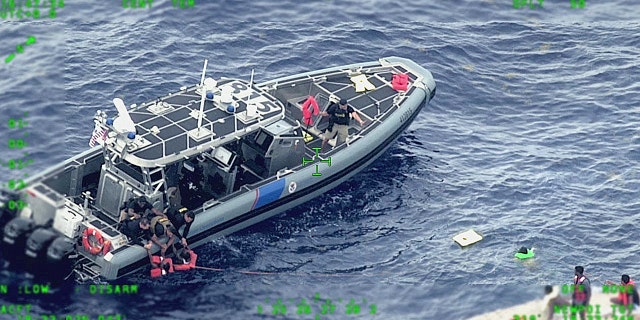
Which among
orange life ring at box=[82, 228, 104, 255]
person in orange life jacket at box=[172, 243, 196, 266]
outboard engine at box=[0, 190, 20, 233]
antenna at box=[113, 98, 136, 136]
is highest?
antenna at box=[113, 98, 136, 136]

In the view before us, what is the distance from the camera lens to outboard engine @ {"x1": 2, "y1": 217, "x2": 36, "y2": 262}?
49812 mm

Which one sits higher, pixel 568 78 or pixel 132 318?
pixel 568 78

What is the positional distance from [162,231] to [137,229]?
0.95 metres

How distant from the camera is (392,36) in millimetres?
72250

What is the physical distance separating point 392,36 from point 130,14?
1300cm

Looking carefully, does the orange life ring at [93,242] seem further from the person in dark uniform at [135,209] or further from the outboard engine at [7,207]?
the outboard engine at [7,207]

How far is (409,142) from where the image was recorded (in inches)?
2534

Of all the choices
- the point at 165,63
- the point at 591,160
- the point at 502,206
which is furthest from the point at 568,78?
the point at 165,63

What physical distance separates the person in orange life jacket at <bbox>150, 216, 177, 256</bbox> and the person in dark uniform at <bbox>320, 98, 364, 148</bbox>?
9.25 metres

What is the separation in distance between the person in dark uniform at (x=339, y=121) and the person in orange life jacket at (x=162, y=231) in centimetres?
925

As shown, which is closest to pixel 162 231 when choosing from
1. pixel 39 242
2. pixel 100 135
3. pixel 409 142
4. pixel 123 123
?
pixel 123 123

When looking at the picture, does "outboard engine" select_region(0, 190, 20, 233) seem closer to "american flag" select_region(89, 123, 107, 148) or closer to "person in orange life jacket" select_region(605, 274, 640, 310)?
"american flag" select_region(89, 123, 107, 148)

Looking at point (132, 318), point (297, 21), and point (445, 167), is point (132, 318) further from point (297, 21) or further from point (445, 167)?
point (297, 21)

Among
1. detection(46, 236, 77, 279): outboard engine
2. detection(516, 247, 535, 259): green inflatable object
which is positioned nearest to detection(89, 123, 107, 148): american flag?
detection(46, 236, 77, 279): outboard engine
